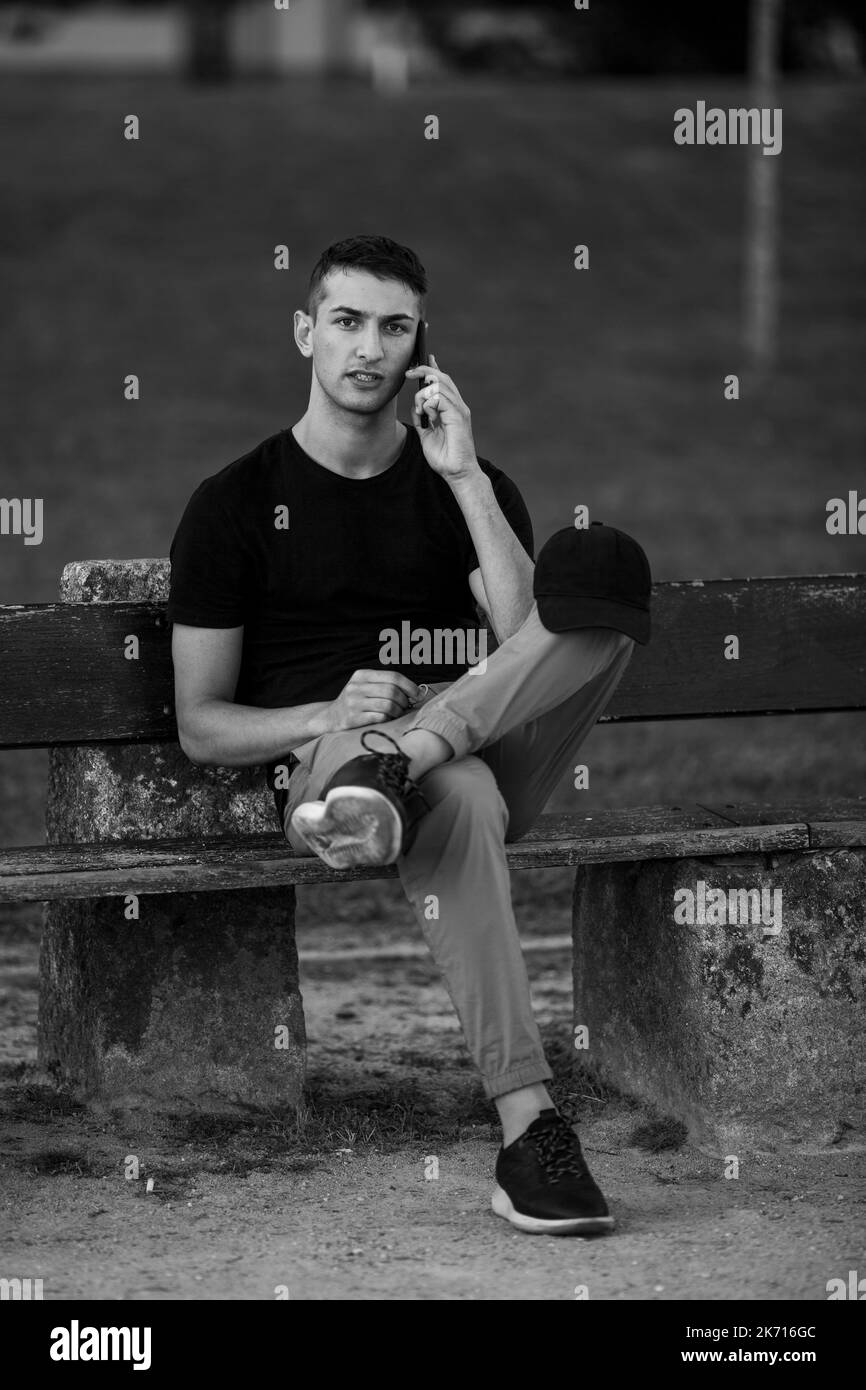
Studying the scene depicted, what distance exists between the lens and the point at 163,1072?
174 inches

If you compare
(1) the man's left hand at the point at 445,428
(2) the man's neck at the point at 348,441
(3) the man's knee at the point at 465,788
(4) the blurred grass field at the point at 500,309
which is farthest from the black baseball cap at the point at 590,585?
(4) the blurred grass field at the point at 500,309

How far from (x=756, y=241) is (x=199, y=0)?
52.5 feet

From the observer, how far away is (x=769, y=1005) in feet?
13.9

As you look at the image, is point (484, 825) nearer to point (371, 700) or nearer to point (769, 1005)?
point (371, 700)

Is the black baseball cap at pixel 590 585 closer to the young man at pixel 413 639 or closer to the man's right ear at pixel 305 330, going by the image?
the young man at pixel 413 639

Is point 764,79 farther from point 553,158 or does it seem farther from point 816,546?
point 553,158

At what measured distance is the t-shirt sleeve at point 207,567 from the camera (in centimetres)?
421

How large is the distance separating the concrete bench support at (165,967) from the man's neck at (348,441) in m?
0.49

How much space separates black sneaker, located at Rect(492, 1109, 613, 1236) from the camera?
3641 millimetres

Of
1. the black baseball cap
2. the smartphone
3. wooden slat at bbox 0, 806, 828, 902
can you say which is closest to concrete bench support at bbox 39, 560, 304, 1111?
wooden slat at bbox 0, 806, 828, 902

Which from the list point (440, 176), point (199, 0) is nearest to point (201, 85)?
point (199, 0)

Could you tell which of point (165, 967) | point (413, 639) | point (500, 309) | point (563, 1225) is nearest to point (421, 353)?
point (413, 639)

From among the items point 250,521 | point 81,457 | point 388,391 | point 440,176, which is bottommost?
point 250,521

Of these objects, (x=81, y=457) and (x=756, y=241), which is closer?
(x=81, y=457)
